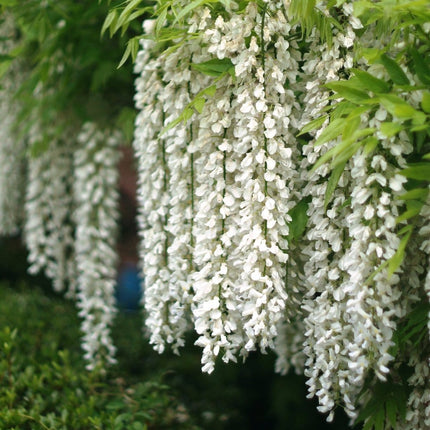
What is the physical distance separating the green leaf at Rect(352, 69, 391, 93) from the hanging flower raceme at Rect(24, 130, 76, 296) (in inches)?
135

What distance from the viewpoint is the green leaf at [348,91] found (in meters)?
2.24

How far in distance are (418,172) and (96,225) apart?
10.1 feet

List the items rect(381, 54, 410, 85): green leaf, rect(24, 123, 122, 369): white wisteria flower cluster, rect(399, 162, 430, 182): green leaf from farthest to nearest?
rect(24, 123, 122, 369): white wisteria flower cluster → rect(381, 54, 410, 85): green leaf → rect(399, 162, 430, 182): green leaf

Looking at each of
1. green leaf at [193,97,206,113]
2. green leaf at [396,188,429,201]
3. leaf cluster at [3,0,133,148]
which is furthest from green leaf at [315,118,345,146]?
leaf cluster at [3,0,133,148]

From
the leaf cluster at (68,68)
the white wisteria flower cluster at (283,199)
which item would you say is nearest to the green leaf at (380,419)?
the white wisteria flower cluster at (283,199)

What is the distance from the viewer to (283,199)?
260 cm

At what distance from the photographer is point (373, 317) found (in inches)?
91.5

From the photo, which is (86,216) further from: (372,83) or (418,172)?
(418,172)

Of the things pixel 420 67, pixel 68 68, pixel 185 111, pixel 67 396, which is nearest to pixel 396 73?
pixel 420 67

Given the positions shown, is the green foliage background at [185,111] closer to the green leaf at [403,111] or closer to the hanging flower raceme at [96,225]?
the green leaf at [403,111]

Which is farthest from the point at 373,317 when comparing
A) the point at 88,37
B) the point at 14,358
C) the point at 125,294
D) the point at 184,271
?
the point at 125,294

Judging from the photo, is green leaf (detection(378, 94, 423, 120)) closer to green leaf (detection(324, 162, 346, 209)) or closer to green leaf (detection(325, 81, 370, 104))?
green leaf (detection(325, 81, 370, 104))

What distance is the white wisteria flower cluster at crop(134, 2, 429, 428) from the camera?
232cm

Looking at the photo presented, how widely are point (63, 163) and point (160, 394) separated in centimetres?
223
